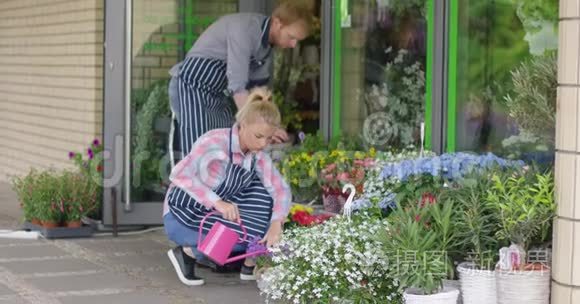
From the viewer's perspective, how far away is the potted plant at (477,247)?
4.60 m

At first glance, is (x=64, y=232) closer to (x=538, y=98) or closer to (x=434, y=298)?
(x=434, y=298)

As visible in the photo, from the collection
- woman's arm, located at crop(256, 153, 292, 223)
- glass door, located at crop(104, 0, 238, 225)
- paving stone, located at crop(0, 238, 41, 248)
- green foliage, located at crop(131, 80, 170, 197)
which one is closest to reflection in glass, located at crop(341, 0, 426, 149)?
glass door, located at crop(104, 0, 238, 225)

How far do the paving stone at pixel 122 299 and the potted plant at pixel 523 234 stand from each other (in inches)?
71.2

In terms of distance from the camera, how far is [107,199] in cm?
787

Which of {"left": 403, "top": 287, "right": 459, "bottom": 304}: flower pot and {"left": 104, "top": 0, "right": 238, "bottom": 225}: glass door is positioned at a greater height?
{"left": 104, "top": 0, "right": 238, "bottom": 225}: glass door

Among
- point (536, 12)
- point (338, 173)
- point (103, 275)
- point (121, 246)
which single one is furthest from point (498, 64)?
point (121, 246)

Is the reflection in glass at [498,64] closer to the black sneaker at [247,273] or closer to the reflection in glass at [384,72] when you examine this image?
the reflection in glass at [384,72]

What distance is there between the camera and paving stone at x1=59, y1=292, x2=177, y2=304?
564 cm

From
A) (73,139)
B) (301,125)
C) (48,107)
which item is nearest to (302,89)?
(301,125)

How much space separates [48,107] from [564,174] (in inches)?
264

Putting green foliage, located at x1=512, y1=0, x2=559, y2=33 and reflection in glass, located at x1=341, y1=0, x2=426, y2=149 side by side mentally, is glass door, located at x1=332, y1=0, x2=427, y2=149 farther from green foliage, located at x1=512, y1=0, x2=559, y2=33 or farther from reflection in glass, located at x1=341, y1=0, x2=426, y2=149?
green foliage, located at x1=512, y1=0, x2=559, y2=33

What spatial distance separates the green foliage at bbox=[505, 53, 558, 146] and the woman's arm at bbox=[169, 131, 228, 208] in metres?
1.65

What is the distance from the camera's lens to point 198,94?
6.93 m

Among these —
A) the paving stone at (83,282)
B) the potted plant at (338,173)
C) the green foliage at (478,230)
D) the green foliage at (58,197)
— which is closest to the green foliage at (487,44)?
the potted plant at (338,173)
